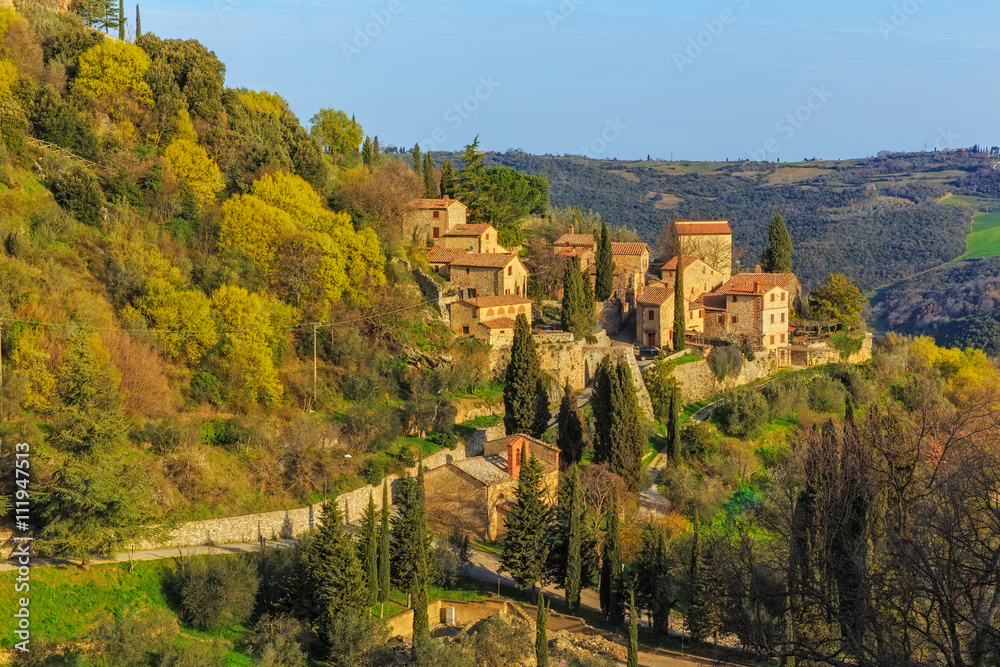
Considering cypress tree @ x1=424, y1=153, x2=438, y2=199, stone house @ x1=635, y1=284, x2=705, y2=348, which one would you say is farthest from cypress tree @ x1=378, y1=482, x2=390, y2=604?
cypress tree @ x1=424, y1=153, x2=438, y2=199

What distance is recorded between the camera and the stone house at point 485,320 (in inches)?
1608

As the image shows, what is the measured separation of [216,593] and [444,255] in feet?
81.1

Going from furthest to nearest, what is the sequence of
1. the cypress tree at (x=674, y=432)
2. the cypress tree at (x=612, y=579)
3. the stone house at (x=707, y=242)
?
the stone house at (x=707, y=242) → the cypress tree at (x=674, y=432) → the cypress tree at (x=612, y=579)

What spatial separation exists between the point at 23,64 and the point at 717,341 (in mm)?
32596

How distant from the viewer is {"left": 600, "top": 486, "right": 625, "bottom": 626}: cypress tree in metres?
28.2

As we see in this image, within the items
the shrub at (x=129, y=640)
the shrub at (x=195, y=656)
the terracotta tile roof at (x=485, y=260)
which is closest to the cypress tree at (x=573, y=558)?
the shrub at (x=195, y=656)

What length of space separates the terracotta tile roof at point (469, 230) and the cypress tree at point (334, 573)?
1010 inches

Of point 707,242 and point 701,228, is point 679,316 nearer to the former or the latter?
point 707,242

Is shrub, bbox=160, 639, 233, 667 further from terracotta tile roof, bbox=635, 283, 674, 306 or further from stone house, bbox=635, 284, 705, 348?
terracotta tile roof, bbox=635, 283, 674, 306

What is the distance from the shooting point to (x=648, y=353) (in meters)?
43.6

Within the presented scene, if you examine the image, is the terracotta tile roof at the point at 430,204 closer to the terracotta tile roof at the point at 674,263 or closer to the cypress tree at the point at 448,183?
the cypress tree at the point at 448,183

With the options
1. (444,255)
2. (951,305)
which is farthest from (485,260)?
(951,305)

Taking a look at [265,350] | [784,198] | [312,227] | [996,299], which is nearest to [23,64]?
[312,227]

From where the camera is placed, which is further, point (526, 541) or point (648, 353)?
point (648, 353)
